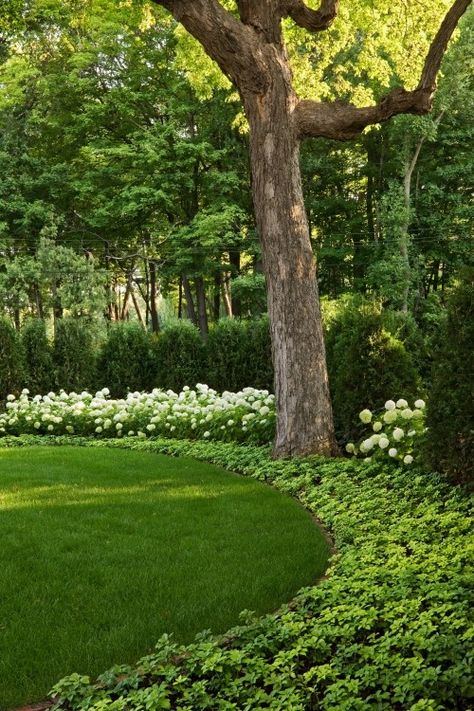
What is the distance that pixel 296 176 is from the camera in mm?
8055

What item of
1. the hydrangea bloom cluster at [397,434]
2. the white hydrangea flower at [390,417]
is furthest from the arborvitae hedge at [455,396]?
the white hydrangea flower at [390,417]

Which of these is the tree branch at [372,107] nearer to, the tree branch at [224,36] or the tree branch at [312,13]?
the tree branch at [224,36]

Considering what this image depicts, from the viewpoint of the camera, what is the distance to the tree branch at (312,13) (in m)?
8.28

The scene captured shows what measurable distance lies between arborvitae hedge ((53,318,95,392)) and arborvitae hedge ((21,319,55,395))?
0.23m

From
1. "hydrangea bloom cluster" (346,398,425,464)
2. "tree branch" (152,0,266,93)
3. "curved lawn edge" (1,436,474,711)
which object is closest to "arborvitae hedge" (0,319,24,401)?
"tree branch" (152,0,266,93)

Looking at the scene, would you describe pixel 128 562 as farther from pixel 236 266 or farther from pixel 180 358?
pixel 236 266

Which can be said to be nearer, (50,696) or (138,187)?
(50,696)

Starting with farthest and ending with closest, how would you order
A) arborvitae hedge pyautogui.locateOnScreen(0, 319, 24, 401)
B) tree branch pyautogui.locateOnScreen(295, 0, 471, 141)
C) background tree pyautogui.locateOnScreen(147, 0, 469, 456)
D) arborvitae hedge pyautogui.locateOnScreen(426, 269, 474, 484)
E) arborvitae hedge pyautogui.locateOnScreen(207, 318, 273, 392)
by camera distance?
1. arborvitae hedge pyautogui.locateOnScreen(0, 319, 24, 401)
2. arborvitae hedge pyautogui.locateOnScreen(207, 318, 273, 392)
3. tree branch pyautogui.locateOnScreen(295, 0, 471, 141)
4. background tree pyautogui.locateOnScreen(147, 0, 469, 456)
5. arborvitae hedge pyautogui.locateOnScreen(426, 269, 474, 484)

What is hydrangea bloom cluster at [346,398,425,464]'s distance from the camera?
266 inches

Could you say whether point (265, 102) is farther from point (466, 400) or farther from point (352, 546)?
point (352, 546)

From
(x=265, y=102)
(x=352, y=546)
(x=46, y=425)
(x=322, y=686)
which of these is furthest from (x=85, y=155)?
(x=322, y=686)

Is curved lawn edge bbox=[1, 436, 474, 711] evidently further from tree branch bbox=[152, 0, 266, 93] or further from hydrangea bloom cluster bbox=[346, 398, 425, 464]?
tree branch bbox=[152, 0, 266, 93]

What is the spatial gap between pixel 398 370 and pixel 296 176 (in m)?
2.71

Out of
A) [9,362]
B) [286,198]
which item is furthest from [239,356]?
[286,198]
